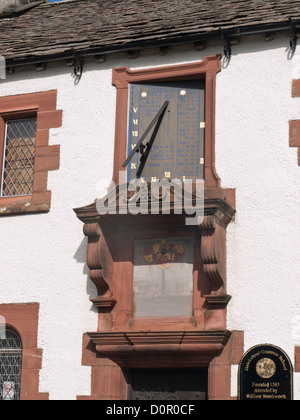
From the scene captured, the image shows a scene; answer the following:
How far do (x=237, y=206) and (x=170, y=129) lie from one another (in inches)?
57.9

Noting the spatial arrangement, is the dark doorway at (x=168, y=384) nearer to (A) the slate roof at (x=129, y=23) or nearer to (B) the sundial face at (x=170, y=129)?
(B) the sundial face at (x=170, y=129)

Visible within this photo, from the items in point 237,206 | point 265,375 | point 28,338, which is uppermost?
point 237,206

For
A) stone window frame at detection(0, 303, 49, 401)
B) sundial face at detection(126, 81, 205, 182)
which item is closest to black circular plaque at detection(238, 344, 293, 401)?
sundial face at detection(126, 81, 205, 182)

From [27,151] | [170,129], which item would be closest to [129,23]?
[170,129]

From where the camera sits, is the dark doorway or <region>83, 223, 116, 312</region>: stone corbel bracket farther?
<region>83, 223, 116, 312</region>: stone corbel bracket

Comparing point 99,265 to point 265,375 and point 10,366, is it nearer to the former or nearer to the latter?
point 10,366

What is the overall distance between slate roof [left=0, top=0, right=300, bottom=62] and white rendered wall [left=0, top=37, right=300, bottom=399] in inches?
10.1

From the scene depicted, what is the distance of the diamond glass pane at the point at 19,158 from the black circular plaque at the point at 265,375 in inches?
157

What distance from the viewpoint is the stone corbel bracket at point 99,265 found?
35.0ft

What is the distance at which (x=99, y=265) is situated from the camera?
1066cm

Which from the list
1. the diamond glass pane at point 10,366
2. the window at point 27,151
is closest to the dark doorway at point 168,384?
the diamond glass pane at point 10,366

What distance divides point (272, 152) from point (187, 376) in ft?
9.74

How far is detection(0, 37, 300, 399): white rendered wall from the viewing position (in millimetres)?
10203

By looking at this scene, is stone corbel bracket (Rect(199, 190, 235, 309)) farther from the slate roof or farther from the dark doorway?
the slate roof
